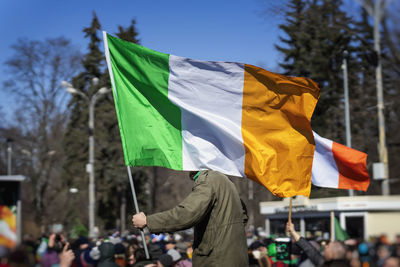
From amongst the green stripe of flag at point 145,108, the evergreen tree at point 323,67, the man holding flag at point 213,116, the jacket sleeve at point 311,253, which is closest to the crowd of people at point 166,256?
the jacket sleeve at point 311,253

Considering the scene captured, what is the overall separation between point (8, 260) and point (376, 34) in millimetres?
14869

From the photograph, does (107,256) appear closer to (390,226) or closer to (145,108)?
(145,108)

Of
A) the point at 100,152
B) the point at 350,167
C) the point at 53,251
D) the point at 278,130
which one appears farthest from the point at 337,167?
the point at 100,152

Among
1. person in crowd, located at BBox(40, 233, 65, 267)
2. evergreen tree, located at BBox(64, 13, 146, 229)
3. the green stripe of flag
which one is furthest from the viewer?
evergreen tree, located at BBox(64, 13, 146, 229)

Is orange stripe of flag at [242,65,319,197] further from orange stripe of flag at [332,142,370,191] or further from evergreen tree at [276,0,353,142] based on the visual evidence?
evergreen tree at [276,0,353,142]

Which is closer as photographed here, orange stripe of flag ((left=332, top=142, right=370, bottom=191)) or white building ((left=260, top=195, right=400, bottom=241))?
orange stripe of flag ((left=332, top=142, right=370, bottom=191))

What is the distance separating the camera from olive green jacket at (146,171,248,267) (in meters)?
4.93

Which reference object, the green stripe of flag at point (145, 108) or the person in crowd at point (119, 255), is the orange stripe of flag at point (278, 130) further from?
the person in crowd at point (119, 255)

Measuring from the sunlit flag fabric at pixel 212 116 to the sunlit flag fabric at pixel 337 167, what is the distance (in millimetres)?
805

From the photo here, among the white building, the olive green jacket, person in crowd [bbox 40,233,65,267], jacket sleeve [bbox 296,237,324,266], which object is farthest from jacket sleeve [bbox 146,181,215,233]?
the white building

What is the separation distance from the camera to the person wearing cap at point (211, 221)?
492 cm

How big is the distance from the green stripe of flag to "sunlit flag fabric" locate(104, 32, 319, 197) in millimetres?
10

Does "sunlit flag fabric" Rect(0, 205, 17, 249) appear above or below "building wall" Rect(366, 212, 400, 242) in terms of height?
above

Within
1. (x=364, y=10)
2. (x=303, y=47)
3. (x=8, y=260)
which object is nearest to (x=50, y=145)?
(x=303, y=47)
